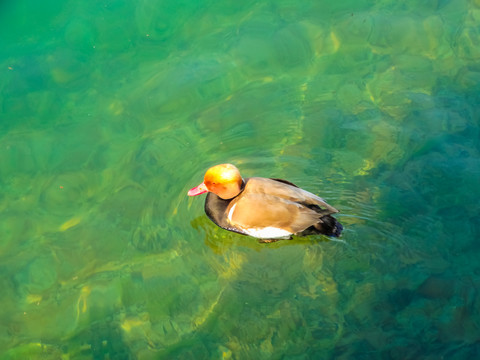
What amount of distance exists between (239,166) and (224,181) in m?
0.74

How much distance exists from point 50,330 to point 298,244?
237 centimetres

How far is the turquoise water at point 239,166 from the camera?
15.0 ft

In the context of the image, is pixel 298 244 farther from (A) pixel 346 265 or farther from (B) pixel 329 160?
(B) pixel 329 160

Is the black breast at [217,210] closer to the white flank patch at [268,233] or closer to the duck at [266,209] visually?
the duck at [266,209]

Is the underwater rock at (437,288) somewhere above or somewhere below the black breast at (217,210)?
below

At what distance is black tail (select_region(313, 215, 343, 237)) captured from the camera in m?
4.95

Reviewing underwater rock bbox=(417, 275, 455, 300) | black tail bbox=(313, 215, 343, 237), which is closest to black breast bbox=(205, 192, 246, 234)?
black tail bbox=(313, 215, 343, 237)

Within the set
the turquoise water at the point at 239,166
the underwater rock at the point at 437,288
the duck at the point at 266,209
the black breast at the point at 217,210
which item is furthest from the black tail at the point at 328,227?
the underwater rock at the point at 437,288

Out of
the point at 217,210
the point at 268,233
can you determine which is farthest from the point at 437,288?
the point at 217,210

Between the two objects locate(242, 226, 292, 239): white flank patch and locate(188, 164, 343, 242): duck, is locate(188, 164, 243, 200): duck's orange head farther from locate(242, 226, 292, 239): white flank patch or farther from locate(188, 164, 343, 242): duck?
locate(242, 226, 292, 239): white flank patch

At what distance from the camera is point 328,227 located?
195 inches

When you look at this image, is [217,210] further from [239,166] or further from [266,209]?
[239,166]

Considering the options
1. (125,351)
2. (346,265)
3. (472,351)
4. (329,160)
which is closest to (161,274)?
(125,351)

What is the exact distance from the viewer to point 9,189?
5.88m
